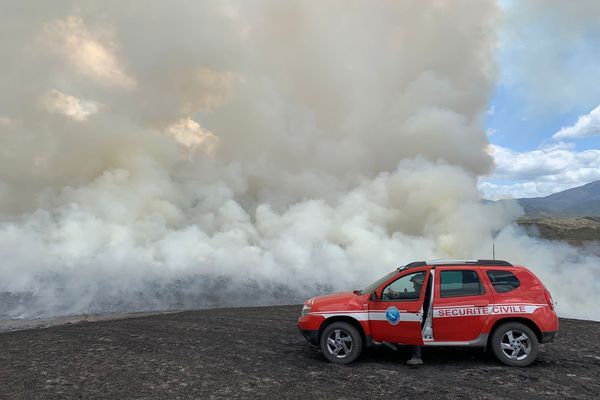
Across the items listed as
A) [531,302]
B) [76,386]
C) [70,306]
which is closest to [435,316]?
[531,302]

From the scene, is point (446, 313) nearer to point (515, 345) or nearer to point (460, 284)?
point (460, 284)

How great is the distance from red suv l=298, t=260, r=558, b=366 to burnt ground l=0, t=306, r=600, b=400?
1.59 feet

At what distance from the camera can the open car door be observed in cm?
820

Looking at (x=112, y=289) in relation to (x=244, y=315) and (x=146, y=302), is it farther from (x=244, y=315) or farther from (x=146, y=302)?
(x=244, y=315)

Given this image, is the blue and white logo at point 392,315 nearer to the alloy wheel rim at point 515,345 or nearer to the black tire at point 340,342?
the black tire at point 340,342

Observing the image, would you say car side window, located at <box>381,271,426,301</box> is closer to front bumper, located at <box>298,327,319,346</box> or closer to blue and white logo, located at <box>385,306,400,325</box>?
blue and white logo, located at <box>385,306,400,325</box>

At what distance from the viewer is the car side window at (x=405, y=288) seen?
8.40 m

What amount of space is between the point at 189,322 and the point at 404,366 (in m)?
8.72

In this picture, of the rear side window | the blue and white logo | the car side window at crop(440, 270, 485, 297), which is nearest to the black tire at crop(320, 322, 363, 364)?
the blue and white logo

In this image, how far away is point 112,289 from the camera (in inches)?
1107

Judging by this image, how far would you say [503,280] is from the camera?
27.3ft

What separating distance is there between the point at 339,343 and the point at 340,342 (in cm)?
3

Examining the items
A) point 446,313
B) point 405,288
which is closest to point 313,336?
point 405,288

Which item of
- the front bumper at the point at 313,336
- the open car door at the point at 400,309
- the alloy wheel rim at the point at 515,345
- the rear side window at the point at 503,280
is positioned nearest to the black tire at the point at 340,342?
the front bumper at the point at 313,336
